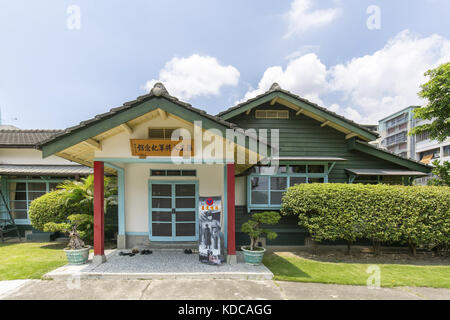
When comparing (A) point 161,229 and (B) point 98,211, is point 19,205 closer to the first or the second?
(B) point 98,211

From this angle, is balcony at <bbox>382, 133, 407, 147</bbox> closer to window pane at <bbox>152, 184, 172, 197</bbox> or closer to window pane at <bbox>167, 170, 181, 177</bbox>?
window pane at <bbox>167, 170, 181, 177</bbox>

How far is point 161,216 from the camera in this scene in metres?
7.00

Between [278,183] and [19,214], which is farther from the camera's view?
[19,214]

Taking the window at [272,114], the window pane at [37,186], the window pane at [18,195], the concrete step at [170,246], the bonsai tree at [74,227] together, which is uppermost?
the window at [272,114]

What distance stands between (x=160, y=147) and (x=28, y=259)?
5.30 meters

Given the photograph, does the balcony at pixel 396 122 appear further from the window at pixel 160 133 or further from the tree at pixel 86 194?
the tree at pixel 86 194

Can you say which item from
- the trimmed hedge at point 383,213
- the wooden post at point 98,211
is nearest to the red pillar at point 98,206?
the wooden post at point 98,211

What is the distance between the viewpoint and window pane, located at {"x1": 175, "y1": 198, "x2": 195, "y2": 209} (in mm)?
7027

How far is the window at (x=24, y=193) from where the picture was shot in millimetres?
9055

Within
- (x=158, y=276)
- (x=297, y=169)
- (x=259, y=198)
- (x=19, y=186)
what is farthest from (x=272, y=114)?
(x=19, y=186)

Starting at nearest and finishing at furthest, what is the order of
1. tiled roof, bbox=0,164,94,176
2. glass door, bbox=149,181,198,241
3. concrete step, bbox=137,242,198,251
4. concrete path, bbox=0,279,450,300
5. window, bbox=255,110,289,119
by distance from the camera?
concrete path, bbox=0,279,450,300
concrete step, bbox=137,242,198,251
glass door, bbox=149,181,198,241
window, bbox=255,110,289,119
tiled roof, bbox=0,164,94,176

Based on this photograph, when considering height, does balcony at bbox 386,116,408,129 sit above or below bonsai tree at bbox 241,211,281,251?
above

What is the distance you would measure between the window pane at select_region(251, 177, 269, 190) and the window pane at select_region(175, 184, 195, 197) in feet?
7.14

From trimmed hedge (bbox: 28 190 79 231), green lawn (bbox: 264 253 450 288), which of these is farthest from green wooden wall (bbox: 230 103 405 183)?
trimmed hedge (bbox: 28 190 79 231)
